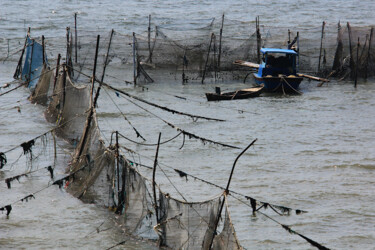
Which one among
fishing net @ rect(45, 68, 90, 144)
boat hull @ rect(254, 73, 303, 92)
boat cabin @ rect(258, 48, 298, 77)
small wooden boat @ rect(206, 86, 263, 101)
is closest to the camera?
fishing net @ rect(45, 68, 90, 144)

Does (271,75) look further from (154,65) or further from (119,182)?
(119,182)

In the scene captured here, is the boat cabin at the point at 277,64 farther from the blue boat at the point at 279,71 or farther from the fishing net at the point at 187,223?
the fishing net at the point at 187,223

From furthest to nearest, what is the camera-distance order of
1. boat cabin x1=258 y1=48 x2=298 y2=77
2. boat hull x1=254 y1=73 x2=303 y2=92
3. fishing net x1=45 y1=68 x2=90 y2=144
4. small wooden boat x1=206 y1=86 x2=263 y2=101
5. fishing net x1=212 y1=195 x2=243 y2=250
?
boat cabin x1=258 y1=48 x2=298 y2=77 → boat hull x1=254 y1=73 x2=303 y2=92 → small wooden boat x1=206 y1=86 x2=263 y2=101 → fishing net x1=45 y1=68 x2=90 y2=144 → fishing net x1=212 y1=195 x2=243 y2=250

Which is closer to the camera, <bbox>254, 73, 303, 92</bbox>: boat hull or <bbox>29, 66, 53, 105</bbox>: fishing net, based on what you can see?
<bbox>29, 66, 53, 105</bbox>: fishing net

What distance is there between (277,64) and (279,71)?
0.27m

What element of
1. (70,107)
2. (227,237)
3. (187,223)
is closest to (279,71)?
(70,107)

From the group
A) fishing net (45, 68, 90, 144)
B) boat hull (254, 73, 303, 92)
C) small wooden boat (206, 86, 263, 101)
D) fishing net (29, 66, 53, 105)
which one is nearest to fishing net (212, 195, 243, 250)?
fishing net (45, 68, 90, 144)

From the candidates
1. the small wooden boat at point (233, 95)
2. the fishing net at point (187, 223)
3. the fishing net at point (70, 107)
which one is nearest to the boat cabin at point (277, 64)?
the small wooden boat at point (233, 95)

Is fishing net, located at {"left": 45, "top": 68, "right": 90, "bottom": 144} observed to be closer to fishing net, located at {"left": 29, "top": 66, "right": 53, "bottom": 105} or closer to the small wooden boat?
fishing net, located at {"left": 29, "top": 66, "right": 53, "bottom": 105}

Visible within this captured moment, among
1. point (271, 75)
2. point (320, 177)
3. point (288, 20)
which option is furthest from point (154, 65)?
point (288, 20)

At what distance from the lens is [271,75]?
21.7 metres

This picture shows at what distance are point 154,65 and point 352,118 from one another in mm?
7918

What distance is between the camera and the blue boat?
69.9ft

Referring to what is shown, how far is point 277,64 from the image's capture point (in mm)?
21781
